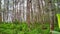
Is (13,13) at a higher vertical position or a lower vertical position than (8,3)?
lower

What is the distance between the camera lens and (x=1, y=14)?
9992 millimetres

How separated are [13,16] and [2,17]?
0.97 meters

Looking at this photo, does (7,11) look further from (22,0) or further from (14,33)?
(14,33)

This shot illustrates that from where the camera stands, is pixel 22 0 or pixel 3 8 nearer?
pixel 22 0

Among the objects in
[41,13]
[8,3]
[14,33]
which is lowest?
[14,33]

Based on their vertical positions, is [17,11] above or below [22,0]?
below

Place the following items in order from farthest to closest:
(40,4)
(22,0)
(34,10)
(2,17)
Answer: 1. (2,17)
2. (22,0)
3. (34,10)
4. (40,4)

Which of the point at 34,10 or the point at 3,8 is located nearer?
the point at 34,10

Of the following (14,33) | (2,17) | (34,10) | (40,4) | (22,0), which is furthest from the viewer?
(2,17)

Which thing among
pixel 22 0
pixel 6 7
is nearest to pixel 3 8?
pixel 6 7

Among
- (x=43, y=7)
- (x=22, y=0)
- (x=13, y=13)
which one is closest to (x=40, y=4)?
(x=43, y=7)

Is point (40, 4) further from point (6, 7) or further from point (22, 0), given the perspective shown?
point (6, 7)

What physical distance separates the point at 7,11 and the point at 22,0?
154cm

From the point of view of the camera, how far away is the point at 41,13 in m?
7.82
